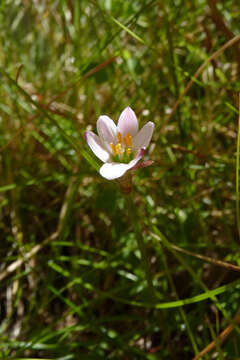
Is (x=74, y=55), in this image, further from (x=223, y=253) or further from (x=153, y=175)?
(x=223, y=253)

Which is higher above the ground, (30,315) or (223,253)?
(30,315)

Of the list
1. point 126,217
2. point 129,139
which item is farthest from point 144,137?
point 126,217

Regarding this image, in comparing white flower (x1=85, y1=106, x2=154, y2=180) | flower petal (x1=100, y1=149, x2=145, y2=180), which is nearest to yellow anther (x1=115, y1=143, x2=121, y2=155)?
white flower (x1=85, y1=106, x2=154, y2=180)

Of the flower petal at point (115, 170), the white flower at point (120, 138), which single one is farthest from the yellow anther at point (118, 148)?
the flower petal at point (115, 170)

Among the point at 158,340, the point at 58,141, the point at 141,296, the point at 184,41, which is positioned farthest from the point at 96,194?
the point at 184,41

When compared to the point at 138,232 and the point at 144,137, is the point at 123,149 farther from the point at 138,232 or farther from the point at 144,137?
the point at 138,232

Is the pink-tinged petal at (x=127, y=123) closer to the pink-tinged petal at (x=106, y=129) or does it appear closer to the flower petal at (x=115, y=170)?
the pink-tinged petal at (x=106, y=129)

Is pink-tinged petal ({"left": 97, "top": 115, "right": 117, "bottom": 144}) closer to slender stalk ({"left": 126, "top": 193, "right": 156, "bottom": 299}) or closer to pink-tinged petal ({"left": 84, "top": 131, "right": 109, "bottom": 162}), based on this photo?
pink-tinged petal ({"left": 84, "top": 131, "right": 109, "bottom": 162})
